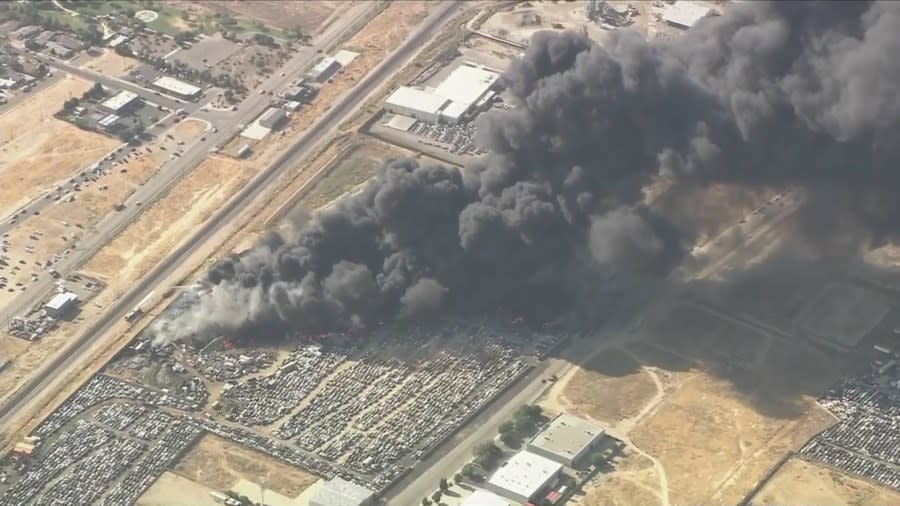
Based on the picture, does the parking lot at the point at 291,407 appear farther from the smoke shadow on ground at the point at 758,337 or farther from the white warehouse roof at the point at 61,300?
the white warehouse roof at the point at 61,300

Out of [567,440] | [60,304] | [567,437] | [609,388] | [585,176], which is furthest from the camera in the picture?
[60,304]

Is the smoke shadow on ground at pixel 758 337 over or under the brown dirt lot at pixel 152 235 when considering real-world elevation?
over

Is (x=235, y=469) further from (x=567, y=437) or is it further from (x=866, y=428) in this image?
(x=866, y=428)

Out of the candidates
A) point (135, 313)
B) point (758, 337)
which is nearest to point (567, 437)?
point (758, 337)

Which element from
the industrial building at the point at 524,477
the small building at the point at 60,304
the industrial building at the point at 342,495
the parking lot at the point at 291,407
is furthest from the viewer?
the small building at the point at 60,304

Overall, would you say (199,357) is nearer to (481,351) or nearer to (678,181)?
(481,351)

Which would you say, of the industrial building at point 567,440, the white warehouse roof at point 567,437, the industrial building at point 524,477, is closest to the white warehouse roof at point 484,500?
the industrial building at point 524,477

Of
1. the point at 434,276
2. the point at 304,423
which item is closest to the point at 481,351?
the point at 434,276
